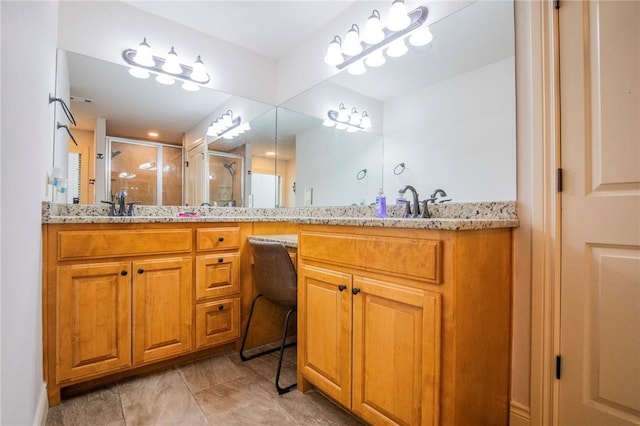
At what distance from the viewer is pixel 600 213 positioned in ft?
3.50

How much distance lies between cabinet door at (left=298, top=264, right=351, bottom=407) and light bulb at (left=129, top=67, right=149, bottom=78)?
5.99 feet

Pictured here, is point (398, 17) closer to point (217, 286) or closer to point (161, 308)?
point (217, 286)

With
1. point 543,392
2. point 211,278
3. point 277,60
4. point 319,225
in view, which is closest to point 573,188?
point 543,392

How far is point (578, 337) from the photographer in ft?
3.68

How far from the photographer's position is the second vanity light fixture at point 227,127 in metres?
2.54

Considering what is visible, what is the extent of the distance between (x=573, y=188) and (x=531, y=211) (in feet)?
0.51

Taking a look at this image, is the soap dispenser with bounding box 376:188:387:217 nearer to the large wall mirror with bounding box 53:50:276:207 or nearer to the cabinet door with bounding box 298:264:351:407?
the cabinet door with bounding box 298:264:351:407

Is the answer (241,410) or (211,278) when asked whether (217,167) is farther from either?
(241,410)

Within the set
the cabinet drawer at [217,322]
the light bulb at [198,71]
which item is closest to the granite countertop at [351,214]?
the cabinet drawer at [217,322]

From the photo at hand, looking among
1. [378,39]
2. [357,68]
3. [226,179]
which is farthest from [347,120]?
[226,179]

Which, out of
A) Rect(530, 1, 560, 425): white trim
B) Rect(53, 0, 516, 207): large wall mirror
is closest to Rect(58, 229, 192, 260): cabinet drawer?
Rect(53, 0, 516, 207): large wall mirror

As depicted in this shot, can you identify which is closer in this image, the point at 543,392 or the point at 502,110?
the point at 543,392

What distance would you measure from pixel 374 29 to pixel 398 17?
0.19 m

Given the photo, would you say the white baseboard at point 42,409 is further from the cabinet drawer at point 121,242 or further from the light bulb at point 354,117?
the light bulb at point 354,117
